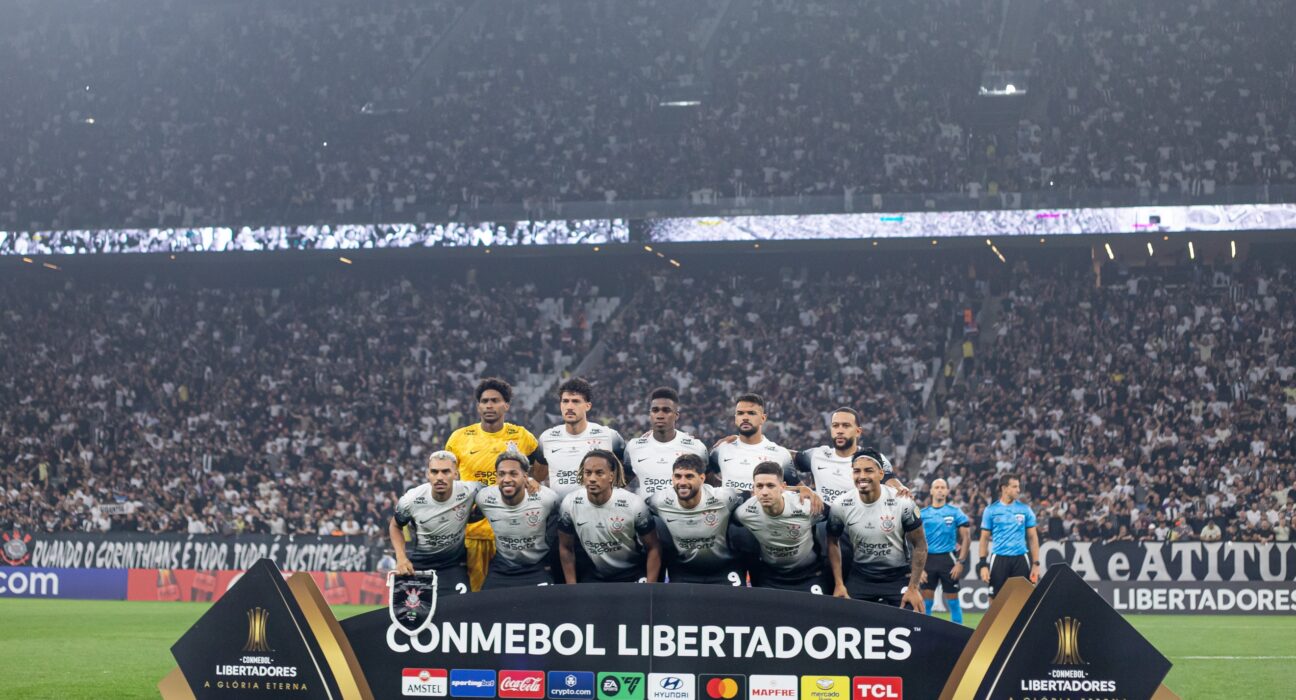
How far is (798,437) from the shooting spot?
32.5 metres

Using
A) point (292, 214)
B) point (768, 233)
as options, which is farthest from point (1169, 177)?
point (292, 214)

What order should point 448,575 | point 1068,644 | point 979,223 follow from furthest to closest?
point 979,223 → point 448,575 → point 1068,644

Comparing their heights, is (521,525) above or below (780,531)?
above

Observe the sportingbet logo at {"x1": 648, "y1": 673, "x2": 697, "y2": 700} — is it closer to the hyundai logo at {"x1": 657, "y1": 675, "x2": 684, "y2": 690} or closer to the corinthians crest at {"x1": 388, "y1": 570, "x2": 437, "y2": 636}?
the hyundai logo at {"x1": 657, "y1": 675, "x2": 684, "y2": 690}

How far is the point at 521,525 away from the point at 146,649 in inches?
377

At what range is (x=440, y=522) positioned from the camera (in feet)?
35.1

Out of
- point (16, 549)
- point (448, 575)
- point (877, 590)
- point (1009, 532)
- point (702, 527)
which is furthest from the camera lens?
point (16, 549)

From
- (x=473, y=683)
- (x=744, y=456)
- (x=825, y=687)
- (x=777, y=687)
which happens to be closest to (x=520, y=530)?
(x=473, y=683)

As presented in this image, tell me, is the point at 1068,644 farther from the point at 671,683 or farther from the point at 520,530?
the point at 520,530

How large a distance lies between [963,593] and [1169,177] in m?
14.0

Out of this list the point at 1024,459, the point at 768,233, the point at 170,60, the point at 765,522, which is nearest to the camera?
the point at 765,522

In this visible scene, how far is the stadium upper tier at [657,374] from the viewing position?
30.7 metres

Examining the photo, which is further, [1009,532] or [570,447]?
[1009,532]

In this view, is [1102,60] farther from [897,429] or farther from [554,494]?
[554,494]
